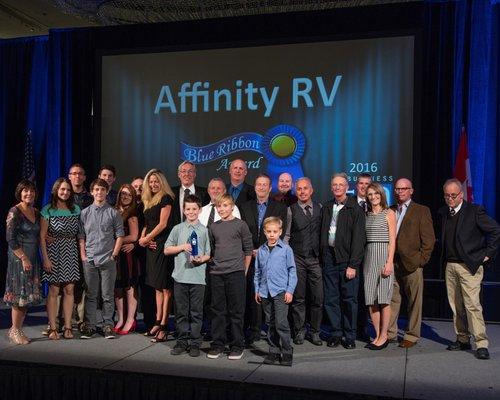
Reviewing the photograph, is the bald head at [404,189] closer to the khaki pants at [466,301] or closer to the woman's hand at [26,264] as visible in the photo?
the khaki pants at [466,301]

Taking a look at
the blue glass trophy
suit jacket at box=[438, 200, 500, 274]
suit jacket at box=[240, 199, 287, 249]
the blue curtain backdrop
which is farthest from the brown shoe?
the blue curtain backdrop

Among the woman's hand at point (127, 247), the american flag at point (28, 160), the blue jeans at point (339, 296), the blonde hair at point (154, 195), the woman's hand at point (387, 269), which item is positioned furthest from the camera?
the american flag at point (28, 160)

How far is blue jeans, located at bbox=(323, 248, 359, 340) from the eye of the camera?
159 inches

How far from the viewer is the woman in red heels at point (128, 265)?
4398 mm

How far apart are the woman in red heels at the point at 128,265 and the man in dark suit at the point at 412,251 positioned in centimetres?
210

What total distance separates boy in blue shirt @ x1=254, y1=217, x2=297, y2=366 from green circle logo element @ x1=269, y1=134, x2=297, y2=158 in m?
2.41

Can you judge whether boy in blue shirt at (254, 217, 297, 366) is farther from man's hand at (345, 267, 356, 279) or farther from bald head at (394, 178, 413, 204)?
bald head at (394, 178, 413, 204)

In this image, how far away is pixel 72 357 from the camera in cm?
370

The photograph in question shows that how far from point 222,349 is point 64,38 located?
4.90 metres

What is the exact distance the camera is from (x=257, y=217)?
4141 mm

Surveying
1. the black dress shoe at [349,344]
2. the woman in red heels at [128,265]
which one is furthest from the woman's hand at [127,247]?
the black dress shoe at [349,344]

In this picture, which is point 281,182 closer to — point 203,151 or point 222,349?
point 222,349

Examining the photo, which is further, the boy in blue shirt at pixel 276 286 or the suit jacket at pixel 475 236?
the suit jacket at pixel 475 236

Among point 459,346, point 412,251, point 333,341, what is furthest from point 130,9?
point 459,346
